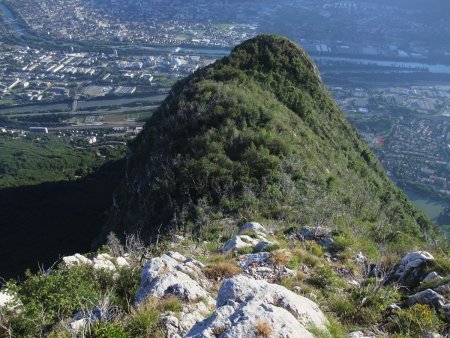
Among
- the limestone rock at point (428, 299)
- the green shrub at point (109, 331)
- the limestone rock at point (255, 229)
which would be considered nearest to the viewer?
the green shrub at point (109, 331)

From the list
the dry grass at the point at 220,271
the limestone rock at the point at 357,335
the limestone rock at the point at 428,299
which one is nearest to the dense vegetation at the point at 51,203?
the dry grass at the point at 220,271

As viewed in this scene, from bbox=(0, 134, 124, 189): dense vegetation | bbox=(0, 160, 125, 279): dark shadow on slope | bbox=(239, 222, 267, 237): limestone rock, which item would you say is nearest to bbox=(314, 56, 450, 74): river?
bbox=(0, 134, 124, 189): dense vegetation

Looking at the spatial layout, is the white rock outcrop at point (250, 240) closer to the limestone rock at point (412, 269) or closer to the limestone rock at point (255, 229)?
the limestone rock at point (255, 229)

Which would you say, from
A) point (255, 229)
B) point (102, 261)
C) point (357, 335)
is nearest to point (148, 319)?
point (357, 335)

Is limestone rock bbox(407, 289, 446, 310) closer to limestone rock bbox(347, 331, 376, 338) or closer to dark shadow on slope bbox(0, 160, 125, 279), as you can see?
limestone rock bbox(347, 331, 376, 338)

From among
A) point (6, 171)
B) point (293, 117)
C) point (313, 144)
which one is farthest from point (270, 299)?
point (6, 171)
